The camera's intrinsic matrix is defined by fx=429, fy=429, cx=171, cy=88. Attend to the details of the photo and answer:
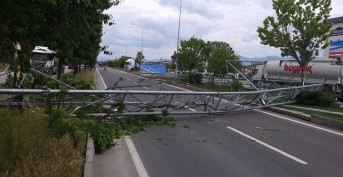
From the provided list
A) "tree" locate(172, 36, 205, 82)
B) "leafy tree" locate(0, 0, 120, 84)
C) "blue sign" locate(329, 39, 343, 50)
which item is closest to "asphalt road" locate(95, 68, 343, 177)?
"leafy tree" locate(0, 0, 120, 84)

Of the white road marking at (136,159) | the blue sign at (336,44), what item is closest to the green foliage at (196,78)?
the blue sign at (336,44)

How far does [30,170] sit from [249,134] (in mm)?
7589

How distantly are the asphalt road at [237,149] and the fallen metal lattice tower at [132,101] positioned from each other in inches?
30.0

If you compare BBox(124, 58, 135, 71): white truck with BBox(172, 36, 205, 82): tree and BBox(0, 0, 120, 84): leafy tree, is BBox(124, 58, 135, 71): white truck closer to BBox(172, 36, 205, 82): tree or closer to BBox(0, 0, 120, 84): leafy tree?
BBox(172, 36, 205, 82): tree

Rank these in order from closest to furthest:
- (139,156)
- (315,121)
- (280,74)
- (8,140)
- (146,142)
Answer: (8,140) < (139,156) < (146,142) < (315,121) < (280,74)

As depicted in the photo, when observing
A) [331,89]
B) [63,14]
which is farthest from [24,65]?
[331,89]

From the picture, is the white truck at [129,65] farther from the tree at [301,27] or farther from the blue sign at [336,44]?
the tree at [301,27]

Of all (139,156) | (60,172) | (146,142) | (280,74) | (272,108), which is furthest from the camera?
(280,74)

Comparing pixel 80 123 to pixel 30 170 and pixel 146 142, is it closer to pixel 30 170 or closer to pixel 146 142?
pixel 146 142

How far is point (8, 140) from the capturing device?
22.9 ft

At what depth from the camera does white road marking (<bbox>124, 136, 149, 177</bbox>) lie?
7.62 metres

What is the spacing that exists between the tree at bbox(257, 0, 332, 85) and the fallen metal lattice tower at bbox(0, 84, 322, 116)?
6.34m

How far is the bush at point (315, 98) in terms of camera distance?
20453mm

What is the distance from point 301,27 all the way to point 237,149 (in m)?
15.2
